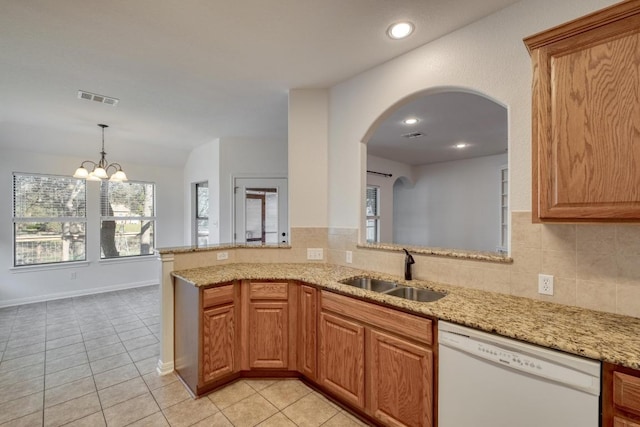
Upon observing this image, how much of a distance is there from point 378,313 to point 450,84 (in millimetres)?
1705

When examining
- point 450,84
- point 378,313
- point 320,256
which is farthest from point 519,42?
point 320,256

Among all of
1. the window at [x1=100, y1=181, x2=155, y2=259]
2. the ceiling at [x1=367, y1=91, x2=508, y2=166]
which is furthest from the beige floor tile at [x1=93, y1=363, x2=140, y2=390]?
the ceiling at [x1=367, y1=91, x2=508, y2=166]

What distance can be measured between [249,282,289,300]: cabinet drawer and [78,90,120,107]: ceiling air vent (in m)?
2.66

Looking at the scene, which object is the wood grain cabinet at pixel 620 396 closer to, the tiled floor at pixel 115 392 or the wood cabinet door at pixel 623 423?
the wood cabinet door at pixel 623 423

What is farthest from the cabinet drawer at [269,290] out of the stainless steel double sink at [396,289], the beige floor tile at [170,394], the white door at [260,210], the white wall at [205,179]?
the white wall at [205,179]

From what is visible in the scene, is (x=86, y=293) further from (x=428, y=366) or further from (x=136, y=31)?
(x=428, y=366)

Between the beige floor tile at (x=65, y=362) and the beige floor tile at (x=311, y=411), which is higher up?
the beige floor tile at (x=65, y=362)

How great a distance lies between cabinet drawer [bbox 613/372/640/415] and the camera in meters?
1.04

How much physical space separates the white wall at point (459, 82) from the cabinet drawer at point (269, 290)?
2.73ft

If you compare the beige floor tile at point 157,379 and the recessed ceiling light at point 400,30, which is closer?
the recessed ceiling light at point 400,30

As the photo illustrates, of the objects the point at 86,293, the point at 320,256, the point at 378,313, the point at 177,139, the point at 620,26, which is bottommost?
the point at 86,293

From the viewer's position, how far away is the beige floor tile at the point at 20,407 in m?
2.02

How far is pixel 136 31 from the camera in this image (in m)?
2.07

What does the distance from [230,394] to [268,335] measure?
20.0 inches
